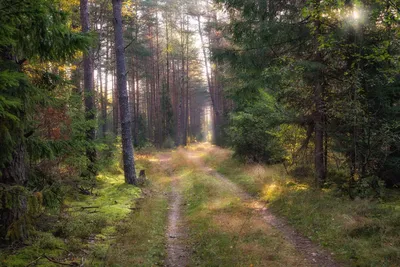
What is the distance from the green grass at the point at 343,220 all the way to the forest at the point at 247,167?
4 cm

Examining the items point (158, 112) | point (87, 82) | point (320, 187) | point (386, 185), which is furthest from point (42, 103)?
point (158, 112)

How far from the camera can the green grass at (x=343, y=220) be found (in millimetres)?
6088

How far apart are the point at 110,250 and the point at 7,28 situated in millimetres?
4469

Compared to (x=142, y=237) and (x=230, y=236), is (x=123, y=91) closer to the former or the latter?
(x=142, y=237)

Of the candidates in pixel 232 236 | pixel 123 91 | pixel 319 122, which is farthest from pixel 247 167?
pixel 232 236

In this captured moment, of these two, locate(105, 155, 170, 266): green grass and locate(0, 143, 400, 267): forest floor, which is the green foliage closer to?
locate(0, 143, 400, 267): forest floor

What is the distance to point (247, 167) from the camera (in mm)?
17109

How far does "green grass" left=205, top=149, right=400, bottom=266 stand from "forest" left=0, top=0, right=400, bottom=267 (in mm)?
38

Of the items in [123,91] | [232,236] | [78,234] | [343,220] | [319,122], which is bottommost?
[232,236]

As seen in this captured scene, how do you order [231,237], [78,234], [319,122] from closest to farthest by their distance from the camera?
[78,234], [231,237], [319,122]

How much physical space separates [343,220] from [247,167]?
31.3ft

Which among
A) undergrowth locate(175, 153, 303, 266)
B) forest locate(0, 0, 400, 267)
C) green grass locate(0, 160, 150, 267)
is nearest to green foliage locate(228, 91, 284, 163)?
forest locate(0, 0, 400, 267)

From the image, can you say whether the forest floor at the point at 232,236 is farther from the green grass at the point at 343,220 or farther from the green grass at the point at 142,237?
the green grass at the point at 343,220

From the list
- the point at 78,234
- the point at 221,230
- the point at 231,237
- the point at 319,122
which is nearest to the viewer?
the point at 78,234
